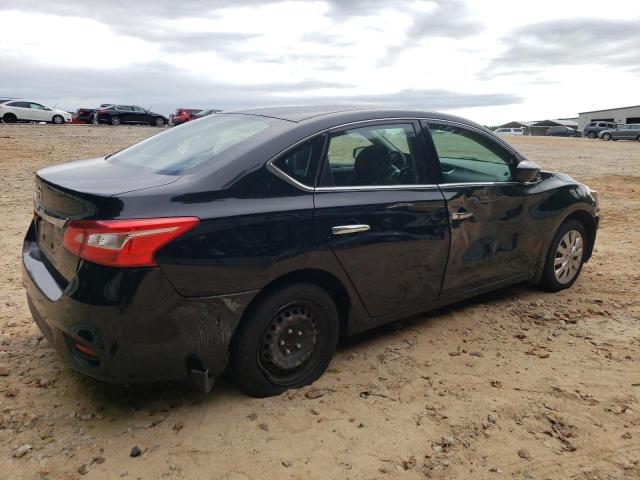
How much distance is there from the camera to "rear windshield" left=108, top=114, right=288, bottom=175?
309 centimetres

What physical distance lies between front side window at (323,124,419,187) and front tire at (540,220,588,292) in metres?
1.79

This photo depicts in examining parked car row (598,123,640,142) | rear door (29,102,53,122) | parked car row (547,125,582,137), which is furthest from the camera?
parked car row (547,125,582,137)

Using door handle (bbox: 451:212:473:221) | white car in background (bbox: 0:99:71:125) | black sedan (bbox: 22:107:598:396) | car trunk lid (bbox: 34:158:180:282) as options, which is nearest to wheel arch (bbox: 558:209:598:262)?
black sedan (bbox: 22:107:598:396)

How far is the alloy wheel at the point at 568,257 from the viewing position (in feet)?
15.9

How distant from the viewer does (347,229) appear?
3.21 meters

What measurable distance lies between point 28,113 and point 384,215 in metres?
33.3

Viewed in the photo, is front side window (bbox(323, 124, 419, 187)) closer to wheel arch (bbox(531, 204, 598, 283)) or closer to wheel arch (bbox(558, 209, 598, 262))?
wheel arch (bbox(531, 204, 598, 283))

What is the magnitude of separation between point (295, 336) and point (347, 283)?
0.43m

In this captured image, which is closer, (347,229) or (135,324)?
(135,324)

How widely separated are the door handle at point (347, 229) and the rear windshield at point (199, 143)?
637 millimetres

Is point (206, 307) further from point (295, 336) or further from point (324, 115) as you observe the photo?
point (324, 115)

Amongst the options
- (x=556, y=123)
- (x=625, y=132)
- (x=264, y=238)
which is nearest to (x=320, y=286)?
(x=264, y=238)

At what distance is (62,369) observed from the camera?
343 centimetres

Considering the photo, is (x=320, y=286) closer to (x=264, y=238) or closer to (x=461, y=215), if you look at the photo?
(x=264, y=238)
